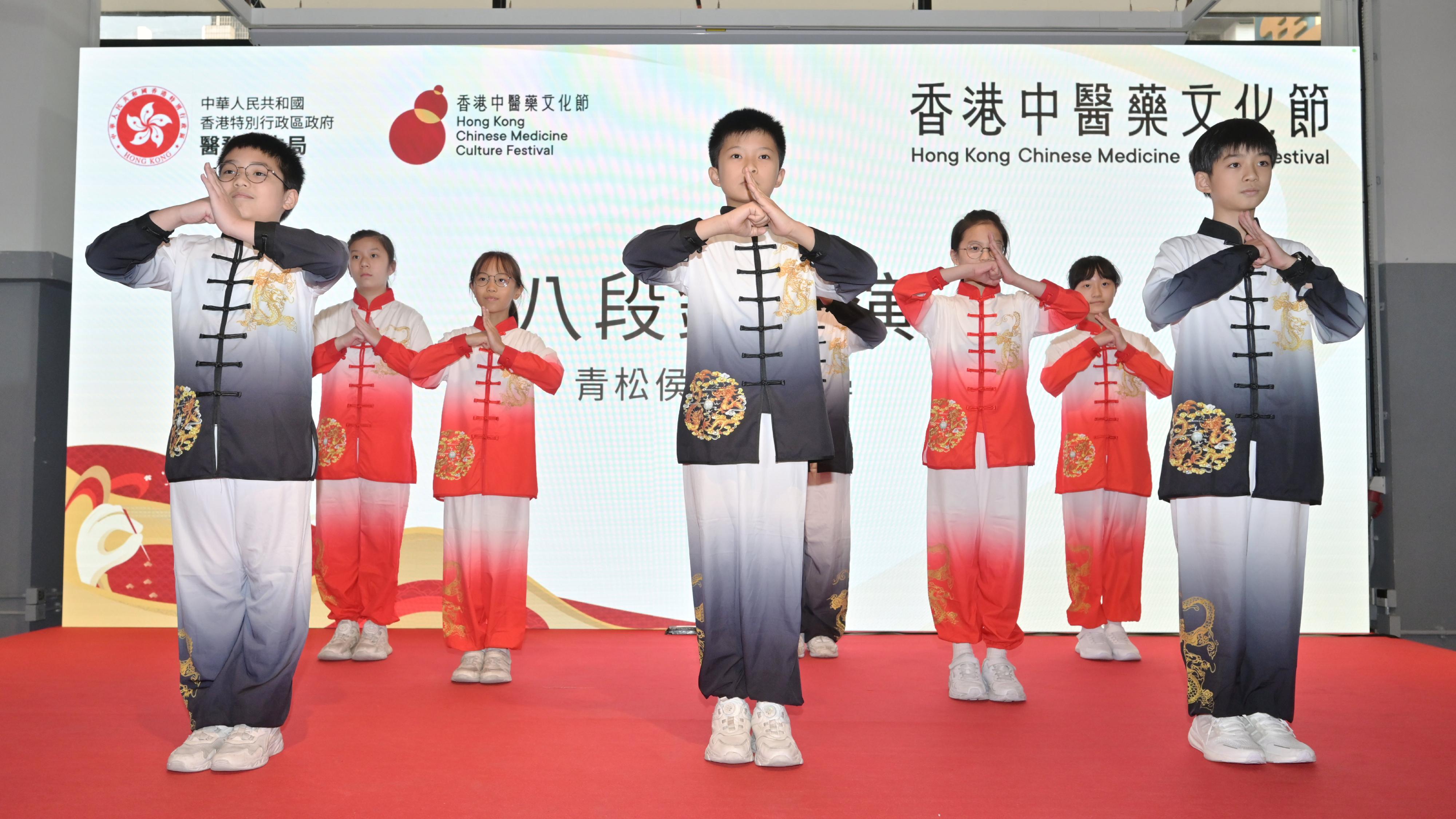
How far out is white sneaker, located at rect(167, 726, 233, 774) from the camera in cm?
273

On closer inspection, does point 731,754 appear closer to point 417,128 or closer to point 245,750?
point 245,750

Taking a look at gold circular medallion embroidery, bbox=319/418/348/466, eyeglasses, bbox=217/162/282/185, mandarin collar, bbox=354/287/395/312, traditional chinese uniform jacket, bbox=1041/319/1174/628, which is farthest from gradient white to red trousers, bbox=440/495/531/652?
traditional chinese uniform jacket, bbox=1041/319/1174/628

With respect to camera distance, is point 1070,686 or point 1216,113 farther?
point 1216,113

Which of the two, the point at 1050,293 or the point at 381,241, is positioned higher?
the point at 381,241

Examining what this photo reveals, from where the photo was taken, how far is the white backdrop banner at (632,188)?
5520 millimetres

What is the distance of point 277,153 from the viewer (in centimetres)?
304

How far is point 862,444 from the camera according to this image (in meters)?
5.54

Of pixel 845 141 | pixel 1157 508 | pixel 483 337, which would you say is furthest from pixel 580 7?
pixel 1157 508

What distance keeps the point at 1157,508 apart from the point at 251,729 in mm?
4470

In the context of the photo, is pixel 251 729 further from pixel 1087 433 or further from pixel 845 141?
pixel 845 141

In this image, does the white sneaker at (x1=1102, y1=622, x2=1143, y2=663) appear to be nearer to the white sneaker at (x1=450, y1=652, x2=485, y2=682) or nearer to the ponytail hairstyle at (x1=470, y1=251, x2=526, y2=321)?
the white sneaker at (x1=450, y1=652, x2=485, y2=682)

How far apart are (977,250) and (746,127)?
4.46 feet

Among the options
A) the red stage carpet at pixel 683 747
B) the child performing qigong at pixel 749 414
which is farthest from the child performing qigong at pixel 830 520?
the child performing qigong at pixel 749 414

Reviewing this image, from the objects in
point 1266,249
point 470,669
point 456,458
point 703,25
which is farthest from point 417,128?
point 1266,249
